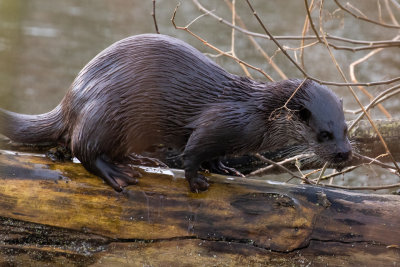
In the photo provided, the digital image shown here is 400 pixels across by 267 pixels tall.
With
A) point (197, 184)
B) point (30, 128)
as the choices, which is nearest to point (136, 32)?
point (30, 128)

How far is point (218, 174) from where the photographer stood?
291 centimetres

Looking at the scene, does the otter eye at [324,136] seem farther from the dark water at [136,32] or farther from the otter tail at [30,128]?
the dark water at [136,32]

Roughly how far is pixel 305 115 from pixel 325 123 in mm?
104

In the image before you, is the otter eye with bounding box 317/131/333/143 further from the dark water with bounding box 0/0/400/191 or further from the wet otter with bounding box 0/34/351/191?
the dark water with bounding box 0/0/400/191

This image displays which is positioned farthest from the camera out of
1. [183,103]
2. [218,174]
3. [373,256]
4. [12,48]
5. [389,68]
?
[389,68]

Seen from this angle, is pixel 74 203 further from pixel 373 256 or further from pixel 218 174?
pixel 373 256

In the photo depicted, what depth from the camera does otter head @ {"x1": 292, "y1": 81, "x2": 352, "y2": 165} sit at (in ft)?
8.62

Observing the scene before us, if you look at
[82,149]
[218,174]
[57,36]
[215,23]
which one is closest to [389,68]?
[215,23]

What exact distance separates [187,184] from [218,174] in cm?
23

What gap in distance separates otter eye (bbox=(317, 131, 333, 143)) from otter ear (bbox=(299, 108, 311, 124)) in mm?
88

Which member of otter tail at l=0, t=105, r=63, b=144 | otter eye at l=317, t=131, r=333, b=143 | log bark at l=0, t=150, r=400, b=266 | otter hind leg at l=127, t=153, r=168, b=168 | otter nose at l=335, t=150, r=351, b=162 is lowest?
log bark at l=0, t=150, r=400, b=266

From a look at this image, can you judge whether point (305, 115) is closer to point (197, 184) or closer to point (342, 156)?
point (342, 156)

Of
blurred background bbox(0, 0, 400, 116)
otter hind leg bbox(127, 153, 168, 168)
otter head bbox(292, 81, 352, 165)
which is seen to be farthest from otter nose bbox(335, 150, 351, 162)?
blurred background bbox(0, 0, 400, 116)

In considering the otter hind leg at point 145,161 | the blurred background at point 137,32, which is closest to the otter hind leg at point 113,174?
the otter hind leg at point 145,161
